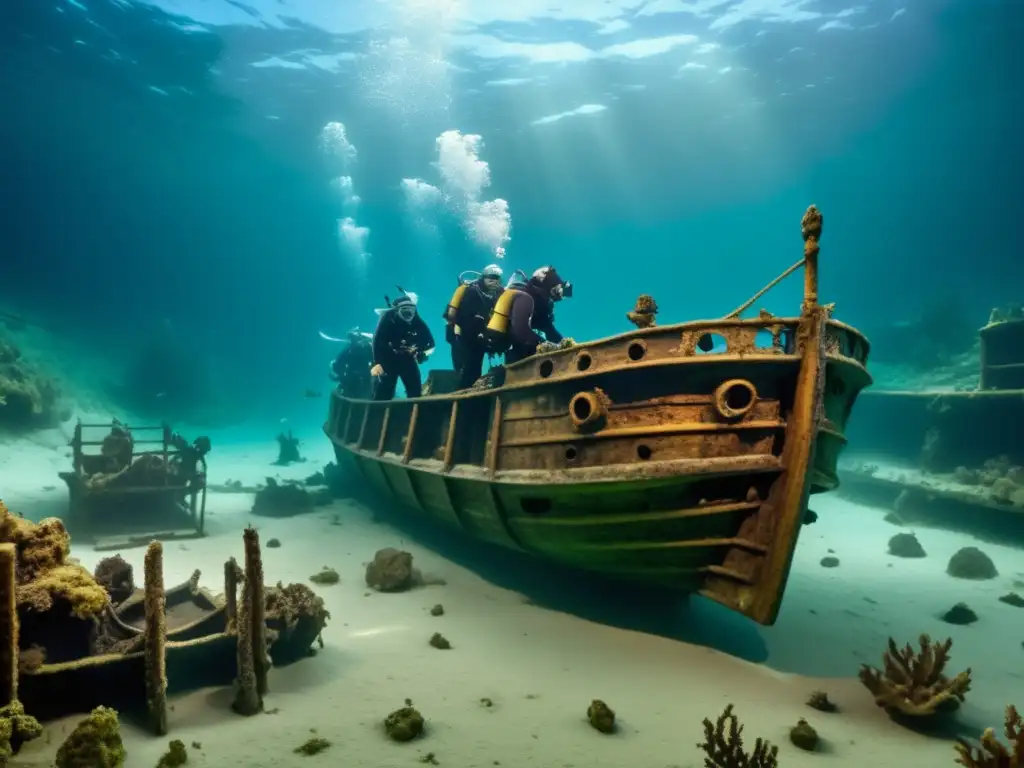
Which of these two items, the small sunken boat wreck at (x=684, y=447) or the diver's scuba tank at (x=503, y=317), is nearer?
the small sunken boat wreck at (x=684, y=447)

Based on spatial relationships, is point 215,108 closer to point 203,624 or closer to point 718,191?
point 203,624

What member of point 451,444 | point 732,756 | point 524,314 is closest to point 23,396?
point 451,444

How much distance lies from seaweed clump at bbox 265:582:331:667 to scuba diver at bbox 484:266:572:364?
399 centimetres

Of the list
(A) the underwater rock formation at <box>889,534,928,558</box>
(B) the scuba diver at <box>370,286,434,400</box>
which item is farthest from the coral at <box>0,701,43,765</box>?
(A) the underwater rock formation at <box>889,534,928,558</box>

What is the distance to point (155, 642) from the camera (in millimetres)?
4160

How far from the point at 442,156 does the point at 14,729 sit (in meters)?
51.4

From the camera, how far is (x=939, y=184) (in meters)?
59.1

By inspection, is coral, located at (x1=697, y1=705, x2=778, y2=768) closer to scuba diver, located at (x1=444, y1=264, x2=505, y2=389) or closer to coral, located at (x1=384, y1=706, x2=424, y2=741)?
coral, located at (x1=384, y1=706, x2=424, y2=741)

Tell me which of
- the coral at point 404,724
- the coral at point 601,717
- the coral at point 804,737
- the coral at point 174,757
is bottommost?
the coral at point 174,757

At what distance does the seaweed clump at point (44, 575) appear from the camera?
4164mm

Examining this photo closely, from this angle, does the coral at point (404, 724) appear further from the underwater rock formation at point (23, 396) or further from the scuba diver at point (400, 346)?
the underwater rock formation at point (23, 396)

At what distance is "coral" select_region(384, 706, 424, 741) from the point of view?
4.32 m

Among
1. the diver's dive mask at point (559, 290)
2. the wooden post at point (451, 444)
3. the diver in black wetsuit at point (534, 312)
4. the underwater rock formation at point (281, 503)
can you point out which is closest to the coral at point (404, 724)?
the wooden post at point (451, 444)

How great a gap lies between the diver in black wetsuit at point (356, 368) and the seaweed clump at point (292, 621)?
9534mm
